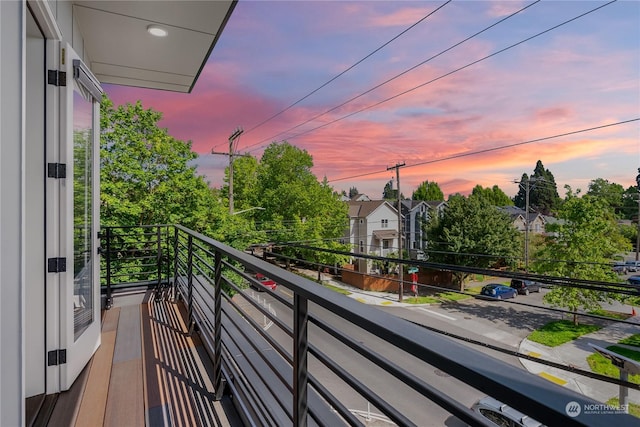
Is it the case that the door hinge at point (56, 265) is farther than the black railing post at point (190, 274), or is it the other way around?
the black railing post at point (190, 274)

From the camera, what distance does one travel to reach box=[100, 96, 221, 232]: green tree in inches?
405

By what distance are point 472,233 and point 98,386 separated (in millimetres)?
16998

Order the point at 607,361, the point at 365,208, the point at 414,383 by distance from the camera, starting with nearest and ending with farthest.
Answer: the point at 414,383 → the point at 607,361 → the point at 365,208

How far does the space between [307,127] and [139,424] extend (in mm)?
20325

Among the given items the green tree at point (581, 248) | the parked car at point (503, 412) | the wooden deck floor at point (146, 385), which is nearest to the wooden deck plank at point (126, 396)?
the wooden deck floor at point (146, 385)

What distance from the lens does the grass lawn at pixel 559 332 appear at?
1005 centimetres

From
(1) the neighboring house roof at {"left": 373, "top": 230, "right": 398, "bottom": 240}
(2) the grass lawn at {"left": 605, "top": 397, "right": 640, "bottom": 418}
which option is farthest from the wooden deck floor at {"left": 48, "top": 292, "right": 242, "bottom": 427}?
(1) the neighboring house roof at {"left": 373, "top": 230, "right": 398, "bottom": 240}

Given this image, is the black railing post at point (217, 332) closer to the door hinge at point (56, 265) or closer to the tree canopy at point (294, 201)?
the door hinge at point (56, 265)

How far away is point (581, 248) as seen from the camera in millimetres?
10727

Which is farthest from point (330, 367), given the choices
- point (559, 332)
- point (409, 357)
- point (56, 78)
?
point (559, 332)

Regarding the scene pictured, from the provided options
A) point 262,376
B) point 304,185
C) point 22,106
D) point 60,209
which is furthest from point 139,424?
point 304,185

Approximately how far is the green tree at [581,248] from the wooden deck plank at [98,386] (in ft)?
38.0

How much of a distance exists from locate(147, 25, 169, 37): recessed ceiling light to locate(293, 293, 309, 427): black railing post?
2537mm

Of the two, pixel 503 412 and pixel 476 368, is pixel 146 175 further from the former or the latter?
pixel 476 368
